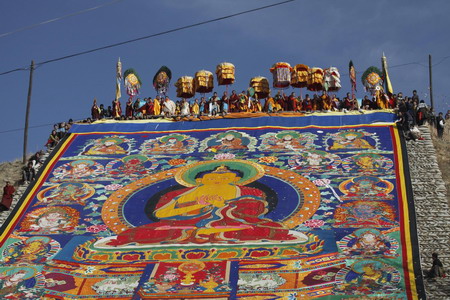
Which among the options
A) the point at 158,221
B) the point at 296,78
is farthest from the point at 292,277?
the point at 296,78

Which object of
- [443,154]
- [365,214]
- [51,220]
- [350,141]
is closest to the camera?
[365,214]

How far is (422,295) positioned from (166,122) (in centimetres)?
1347

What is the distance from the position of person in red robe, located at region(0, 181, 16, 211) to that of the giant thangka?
42 centimetres

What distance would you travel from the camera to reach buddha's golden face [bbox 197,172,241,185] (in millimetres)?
26631

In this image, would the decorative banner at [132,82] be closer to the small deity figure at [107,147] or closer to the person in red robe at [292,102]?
the small deity figure at [107,147]

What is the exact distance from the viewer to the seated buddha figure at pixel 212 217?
23672mm

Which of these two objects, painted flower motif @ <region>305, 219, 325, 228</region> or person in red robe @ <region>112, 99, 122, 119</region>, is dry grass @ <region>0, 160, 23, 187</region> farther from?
painted flower motif @ <region>305, 219, 325, 228</region>

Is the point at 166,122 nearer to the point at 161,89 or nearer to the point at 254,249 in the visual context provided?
the point at 161,89

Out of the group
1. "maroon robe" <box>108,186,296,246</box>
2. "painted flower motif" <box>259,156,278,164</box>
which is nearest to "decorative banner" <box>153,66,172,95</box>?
"painted flower motif" <box>259,156,278,164</box>

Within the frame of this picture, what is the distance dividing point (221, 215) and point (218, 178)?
7.28 ft

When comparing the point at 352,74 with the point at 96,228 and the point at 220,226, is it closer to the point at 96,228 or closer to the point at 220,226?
the point at 220,226

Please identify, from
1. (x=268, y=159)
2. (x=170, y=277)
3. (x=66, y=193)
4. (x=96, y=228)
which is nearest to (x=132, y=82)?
(x=66, y=193)

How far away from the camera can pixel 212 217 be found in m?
24.8

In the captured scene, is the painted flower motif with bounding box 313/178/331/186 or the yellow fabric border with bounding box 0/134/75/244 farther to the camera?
the painted flower motif with bounding box 313/178/331/186
